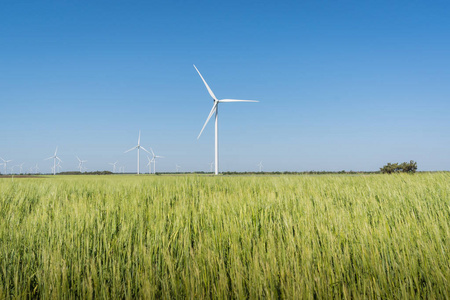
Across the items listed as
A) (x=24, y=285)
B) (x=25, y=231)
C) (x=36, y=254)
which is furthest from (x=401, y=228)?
(x=25, y=231)

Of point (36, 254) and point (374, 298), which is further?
point (36, 254)

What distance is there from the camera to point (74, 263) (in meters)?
3.04

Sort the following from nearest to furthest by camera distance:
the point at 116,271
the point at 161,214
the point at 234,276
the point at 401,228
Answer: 1. the point at 234,276
2. the point at 116,271
3. the point at 401,228
4. the point at 161,214

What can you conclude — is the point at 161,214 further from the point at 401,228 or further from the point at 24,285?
the point at 401,228

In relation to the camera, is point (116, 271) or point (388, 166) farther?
point (388, 166)

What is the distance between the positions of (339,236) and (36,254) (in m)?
3.74

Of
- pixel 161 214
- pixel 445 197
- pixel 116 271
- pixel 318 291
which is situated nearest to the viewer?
pixel 318 291

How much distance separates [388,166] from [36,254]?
149 feet

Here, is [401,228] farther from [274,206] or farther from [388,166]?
[388,166]

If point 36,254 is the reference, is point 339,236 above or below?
above

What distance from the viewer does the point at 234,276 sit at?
2578 millimetres

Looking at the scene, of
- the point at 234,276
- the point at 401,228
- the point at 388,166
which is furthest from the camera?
the point at 388,166

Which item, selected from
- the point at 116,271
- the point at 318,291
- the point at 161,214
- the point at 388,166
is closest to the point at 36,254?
the point at 116,271

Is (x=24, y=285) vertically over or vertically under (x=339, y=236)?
under
